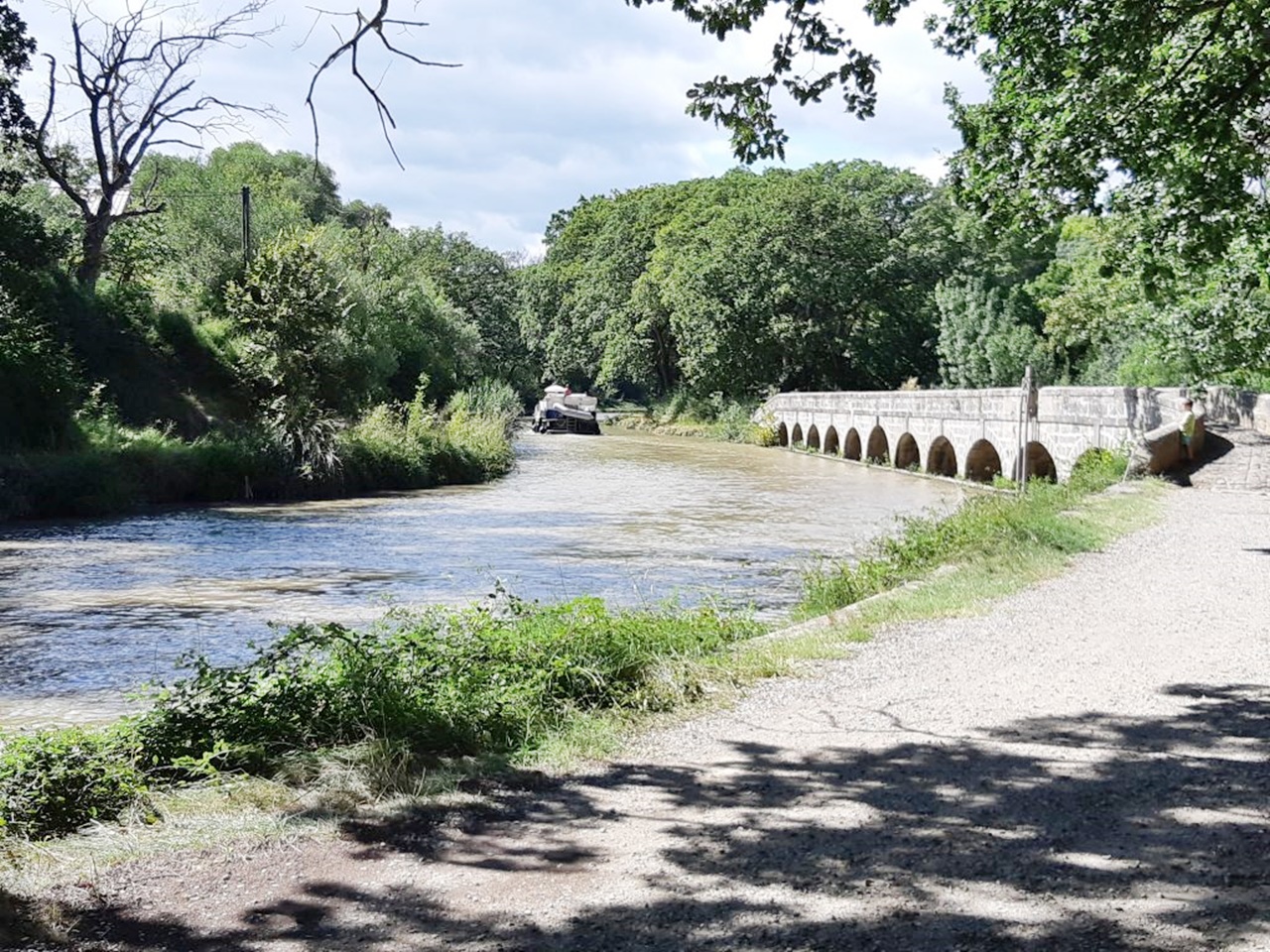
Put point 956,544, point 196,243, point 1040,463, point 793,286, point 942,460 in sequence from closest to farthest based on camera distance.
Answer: point 956,544
point 1040,463
point 196,243
point 942,460
point 793,286

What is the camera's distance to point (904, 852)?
4.65 m

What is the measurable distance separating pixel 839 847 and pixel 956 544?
29.9ft

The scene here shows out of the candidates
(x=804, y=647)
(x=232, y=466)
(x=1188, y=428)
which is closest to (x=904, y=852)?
(x=804, y=647)

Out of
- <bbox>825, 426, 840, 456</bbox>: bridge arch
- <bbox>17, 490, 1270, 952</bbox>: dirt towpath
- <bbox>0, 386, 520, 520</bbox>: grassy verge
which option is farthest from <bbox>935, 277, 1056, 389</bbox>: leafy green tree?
<bbox>17, 490, 1270, 952</bbox>: dirt towpath

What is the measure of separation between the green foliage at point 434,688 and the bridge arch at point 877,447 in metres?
35.9

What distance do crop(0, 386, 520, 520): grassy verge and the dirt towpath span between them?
19.1 metres

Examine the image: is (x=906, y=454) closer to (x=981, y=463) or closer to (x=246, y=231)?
(x=981, y=463)

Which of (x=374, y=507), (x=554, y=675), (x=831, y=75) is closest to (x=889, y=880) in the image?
(x=554, y=675)

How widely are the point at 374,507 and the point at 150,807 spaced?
19.7 m

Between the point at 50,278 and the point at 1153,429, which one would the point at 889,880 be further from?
the point at 50,278

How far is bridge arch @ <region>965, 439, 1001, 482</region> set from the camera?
32.7m

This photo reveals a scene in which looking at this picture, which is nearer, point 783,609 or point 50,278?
point 783,609

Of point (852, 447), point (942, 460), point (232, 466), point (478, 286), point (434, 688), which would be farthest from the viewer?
point (478, 286)

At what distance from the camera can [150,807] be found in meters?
5.45
